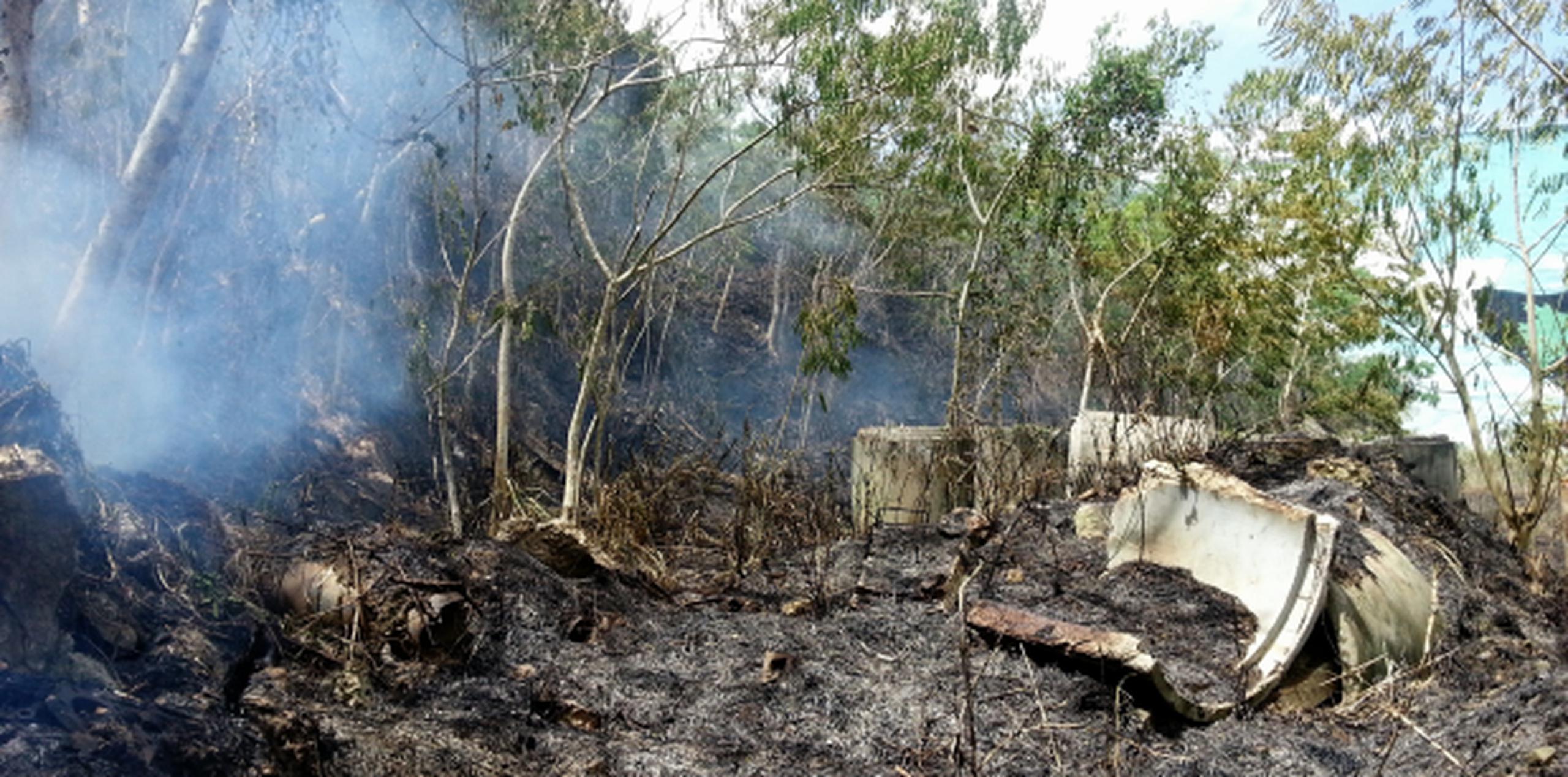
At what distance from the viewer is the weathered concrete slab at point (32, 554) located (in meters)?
4.07

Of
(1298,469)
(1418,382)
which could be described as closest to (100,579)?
(1298,469)

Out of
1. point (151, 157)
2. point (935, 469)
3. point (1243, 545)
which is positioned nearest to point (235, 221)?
point (151, 157)

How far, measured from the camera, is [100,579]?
471 cm

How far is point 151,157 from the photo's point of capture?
6262mm

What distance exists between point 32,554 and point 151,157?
274cm

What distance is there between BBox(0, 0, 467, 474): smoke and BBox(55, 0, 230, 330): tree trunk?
0.65ft

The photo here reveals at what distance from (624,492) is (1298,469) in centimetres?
462

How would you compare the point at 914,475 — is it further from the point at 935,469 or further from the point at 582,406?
the point at 582,406

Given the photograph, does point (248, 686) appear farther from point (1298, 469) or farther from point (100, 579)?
point (1298, 469)

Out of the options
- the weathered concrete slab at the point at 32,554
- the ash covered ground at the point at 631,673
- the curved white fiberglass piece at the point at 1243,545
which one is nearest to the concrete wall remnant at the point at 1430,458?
the ash covered ground at the point at 631,673

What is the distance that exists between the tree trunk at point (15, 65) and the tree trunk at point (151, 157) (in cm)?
64

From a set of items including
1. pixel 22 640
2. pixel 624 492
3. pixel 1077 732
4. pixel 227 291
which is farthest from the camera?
pixel 227 291

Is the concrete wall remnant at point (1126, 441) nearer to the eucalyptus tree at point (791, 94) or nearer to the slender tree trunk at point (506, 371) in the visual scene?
the eucalyptus tree at point (791, 94)

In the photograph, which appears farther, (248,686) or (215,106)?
(215,106)
